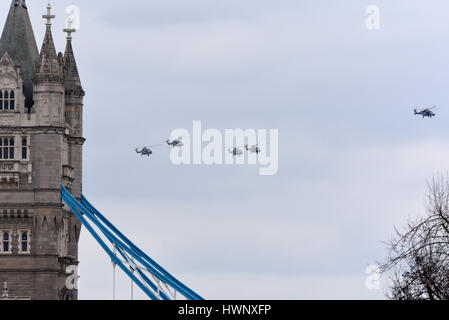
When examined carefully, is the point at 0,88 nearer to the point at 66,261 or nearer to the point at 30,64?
the point at 30,64

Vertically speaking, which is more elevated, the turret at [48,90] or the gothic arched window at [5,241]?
the turret at [48,90]

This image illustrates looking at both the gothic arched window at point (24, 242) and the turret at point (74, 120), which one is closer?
the gothic arched window at point (24, 242)

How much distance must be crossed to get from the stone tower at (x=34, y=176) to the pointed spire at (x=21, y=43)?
0.11 meters

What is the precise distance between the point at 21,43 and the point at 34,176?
11.4 m

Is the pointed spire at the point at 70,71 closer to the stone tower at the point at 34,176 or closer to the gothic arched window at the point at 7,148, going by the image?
the stone tower at the point at 34,176

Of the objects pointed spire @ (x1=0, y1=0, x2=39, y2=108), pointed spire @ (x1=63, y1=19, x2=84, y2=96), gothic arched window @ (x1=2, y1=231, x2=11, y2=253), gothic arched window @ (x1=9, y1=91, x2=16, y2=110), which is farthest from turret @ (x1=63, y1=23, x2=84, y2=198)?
gothic arched window @ (x1=2, y1=231, x2=11, y2=253)

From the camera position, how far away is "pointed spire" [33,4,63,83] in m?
113

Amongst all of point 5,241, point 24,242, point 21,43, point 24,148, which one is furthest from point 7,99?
point 24,242

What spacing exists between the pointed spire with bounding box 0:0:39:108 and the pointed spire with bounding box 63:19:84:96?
3.45 meters

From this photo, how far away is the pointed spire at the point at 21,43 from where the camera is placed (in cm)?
11525

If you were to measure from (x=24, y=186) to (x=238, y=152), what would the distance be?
56.8 feet

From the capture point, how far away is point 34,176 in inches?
4434

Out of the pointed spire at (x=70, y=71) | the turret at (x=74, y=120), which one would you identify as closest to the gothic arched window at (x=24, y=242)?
the turret at (x=74, y=120)

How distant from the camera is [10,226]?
113 m
